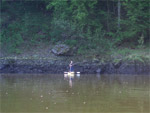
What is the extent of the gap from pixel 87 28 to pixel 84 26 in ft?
1.28

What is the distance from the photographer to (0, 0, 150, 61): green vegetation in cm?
3256

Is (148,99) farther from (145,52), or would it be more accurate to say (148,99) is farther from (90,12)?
(90,12)

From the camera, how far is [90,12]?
33.8 metres

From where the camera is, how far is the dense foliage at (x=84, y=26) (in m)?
32.7

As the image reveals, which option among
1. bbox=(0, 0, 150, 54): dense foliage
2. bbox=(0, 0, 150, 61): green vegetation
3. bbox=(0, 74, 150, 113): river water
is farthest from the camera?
bbox=(0, 0, 150, 54): dense foliage

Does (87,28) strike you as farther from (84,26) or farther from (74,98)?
(74,98)

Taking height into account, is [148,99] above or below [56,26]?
below

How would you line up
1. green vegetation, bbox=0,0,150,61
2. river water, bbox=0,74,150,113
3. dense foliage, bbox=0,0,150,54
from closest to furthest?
river water, bbox=0,74,150,113 → green vegetation, bbox=0,0,150,61 → dense foliage, bbox=0,0,150,54

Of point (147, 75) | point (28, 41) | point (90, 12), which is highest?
point (90, 12)

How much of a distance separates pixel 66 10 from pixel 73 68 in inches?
258

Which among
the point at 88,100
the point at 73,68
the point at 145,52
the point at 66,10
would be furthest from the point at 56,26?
the point at 88,100

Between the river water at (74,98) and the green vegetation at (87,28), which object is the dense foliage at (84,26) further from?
the river water at (74,98)

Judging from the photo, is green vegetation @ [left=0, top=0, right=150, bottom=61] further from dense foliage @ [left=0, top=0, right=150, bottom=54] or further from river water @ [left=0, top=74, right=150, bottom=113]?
river water @ [left=0, top=74, right=150, bottom=113]

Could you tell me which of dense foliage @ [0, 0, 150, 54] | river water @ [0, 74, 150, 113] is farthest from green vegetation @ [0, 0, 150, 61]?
river water @ [0, 74, 150, 113]
